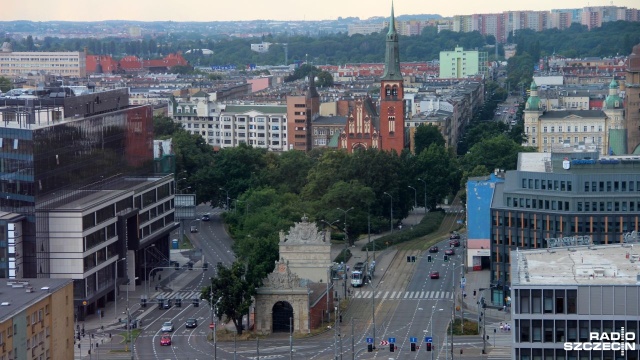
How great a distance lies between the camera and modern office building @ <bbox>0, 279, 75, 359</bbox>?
68750 mm

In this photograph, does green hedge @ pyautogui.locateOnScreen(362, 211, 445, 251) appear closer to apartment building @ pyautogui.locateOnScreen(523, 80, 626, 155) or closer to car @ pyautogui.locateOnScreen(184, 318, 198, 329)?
car @ pyautogui.locateOnScreen(184, 318, 198, 329)

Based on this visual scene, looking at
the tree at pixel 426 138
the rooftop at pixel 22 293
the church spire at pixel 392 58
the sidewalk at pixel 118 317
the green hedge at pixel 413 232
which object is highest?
the church spire at pixel 392 58

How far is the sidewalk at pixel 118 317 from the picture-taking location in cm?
8556

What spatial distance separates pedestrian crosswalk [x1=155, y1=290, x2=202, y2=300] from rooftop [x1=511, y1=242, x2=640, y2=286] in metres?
36.8

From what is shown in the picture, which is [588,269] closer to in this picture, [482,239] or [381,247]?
[482,239]

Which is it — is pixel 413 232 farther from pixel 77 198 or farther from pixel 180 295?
pixel 77 198

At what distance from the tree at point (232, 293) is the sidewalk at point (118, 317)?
6.07 m

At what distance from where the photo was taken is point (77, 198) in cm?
9731

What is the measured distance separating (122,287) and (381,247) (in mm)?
24938

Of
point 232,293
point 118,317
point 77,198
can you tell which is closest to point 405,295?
point 232,293

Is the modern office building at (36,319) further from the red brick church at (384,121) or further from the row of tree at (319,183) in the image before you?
the red brick church at (384,121)

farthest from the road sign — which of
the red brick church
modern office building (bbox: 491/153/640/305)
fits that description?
the red brick church

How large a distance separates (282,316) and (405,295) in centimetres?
1409

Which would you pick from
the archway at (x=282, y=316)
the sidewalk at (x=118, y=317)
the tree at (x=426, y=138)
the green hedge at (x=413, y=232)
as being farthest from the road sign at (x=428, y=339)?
the tree at (x=426, y=138)
